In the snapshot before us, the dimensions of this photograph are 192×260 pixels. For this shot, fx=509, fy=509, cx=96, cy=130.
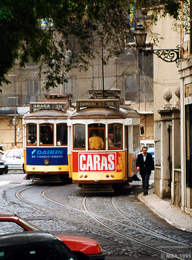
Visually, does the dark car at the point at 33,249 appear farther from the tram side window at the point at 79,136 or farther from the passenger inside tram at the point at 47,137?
the passenger inside tram at the point at 47,137

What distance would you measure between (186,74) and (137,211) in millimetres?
4053

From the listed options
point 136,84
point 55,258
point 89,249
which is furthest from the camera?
point 136,84

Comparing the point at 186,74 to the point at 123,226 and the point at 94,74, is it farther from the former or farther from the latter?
the point at 94,74

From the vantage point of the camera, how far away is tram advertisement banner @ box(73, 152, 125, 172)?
17422 millimetres

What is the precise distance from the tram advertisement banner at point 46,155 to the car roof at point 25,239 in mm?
16118

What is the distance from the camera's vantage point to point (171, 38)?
24.2m

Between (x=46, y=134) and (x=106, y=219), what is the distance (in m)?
9.13

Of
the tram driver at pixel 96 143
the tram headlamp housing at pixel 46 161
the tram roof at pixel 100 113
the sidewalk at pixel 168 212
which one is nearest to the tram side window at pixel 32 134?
the tram headlamp housing at pixel 46 161

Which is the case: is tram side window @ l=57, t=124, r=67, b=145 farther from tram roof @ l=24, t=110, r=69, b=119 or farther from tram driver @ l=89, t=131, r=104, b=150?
tram driver @ l=89, t=131, r=104, b=150

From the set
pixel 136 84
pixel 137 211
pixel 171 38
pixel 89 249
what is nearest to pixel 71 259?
pixel 89 249

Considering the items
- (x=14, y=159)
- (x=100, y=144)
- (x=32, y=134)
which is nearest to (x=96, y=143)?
(x=100, y=144)

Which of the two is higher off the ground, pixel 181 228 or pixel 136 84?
pixel 136 84

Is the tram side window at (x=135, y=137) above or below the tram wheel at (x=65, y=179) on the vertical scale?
above

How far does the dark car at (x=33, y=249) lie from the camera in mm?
4609
